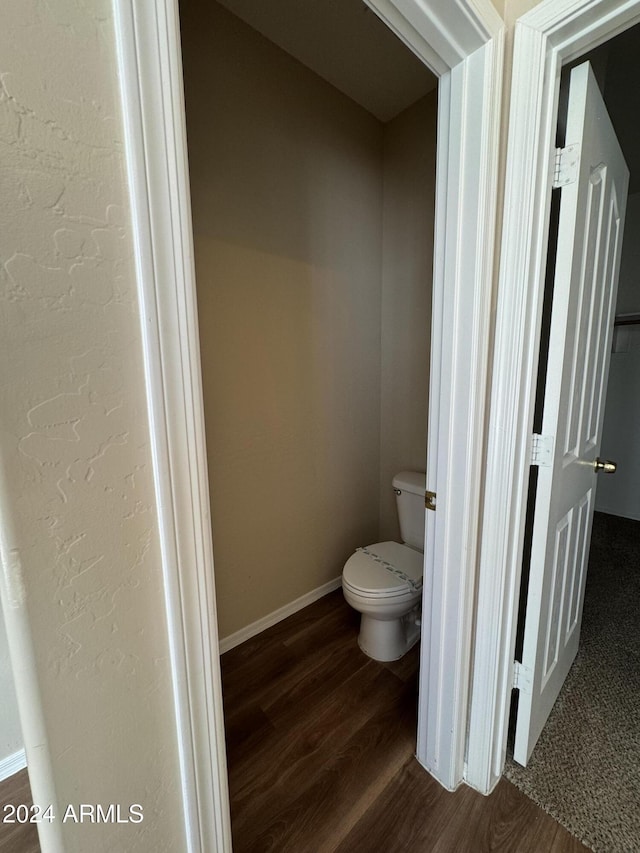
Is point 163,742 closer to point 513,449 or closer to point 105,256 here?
point 105,256

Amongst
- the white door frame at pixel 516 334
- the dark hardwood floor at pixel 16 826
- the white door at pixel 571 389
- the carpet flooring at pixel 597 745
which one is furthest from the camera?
the carpet flooring at pixel 597 745

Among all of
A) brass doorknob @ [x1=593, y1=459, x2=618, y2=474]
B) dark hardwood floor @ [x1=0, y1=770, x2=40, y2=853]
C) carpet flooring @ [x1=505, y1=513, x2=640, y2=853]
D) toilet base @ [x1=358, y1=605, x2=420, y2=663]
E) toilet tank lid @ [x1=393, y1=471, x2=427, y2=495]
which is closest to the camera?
dark hardwood floor @ [x1=0, y1=770, x2=40, y2=853]

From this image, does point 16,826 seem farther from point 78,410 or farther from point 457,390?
point 457,390

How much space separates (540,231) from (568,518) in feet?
2.98

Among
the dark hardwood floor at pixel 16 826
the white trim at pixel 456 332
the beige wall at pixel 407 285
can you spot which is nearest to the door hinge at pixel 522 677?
the white trim at pixel 456 332

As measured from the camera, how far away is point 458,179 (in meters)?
0.94

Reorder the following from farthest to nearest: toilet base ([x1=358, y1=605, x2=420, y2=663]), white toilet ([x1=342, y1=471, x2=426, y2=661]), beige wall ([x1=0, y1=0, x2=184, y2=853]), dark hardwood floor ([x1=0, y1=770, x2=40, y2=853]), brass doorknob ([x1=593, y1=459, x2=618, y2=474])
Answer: toilet base ([x1=358, y1=605, x2=420, y2=663]) → white toilet ([x1=342, y1=471, x2=426, y2=661]) → brass doorknob ([x1=593, y1=459, x2=618, y2=474]) → dark hardwood floor ([x1=0, y1=770, x2=40, y2=853]) → beige wall ([x1=0, y1=0, x2=184, y2=853])

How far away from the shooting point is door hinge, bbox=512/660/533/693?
1.16 m

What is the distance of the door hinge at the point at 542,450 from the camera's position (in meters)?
1.02

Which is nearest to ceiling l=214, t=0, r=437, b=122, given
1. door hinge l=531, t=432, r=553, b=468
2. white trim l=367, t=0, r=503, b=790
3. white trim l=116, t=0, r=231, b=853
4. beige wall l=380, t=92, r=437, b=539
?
beige wall l=380, t=92, r=437, b=539

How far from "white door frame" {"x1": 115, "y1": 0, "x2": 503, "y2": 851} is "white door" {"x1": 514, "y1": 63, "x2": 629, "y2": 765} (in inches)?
7.9

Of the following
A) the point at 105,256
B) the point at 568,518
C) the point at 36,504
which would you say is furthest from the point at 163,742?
the point at 568,518

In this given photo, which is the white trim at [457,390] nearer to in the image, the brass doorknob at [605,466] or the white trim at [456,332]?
the white trim at [456,332]

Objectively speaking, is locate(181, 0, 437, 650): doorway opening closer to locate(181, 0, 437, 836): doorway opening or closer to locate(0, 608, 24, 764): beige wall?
locate(181, 0, 437, 836): doorway opening
